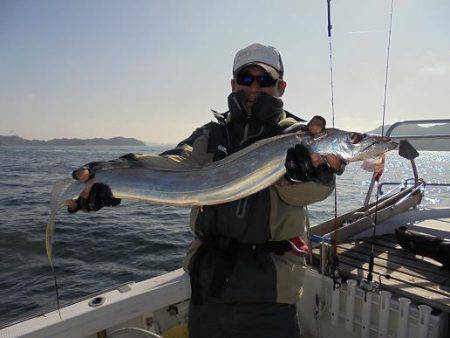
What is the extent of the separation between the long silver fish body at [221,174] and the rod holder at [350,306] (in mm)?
1896

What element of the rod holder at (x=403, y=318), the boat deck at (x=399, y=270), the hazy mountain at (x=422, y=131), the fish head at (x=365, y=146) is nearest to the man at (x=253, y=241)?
the fish head at (x=365, y=146)

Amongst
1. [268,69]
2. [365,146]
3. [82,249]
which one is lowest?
[82,249]

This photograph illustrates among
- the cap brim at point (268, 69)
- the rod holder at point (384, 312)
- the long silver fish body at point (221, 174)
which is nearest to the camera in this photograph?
the long silver fish body at point (221, 174)

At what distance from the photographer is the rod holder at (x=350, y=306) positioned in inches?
172

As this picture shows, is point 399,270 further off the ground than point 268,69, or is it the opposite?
point 268,69

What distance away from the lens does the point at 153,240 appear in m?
13.5

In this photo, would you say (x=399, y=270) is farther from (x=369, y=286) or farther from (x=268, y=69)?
(x=268, y=69)

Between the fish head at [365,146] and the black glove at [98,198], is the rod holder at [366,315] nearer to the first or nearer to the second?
the fish head at [365,146]

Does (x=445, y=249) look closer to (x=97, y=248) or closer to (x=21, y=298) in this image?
(x=21, y=298)

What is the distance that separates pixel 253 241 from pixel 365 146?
1.19 metres

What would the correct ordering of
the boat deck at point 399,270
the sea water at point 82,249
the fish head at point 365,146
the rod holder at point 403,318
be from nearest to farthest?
the fish head at point 365,146, the rod holder at point 403,318, the boat deck at point 399,270, the sea water at point 82,249

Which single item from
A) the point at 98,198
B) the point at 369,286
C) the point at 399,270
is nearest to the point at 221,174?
the point at 98,198

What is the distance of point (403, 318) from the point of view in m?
3.90

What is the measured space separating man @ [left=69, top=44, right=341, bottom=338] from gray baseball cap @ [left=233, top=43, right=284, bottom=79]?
0.16 ft
